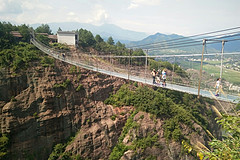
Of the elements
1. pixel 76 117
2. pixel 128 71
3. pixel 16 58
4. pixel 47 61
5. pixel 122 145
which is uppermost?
pixel 16 58

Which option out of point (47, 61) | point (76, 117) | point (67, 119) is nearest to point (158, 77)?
point (76, 117)

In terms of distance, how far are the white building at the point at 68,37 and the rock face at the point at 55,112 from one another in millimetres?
5896

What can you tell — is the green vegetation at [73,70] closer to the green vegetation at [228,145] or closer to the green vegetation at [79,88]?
the green vegetation at [79,88]

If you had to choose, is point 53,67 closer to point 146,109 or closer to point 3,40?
point 3,40

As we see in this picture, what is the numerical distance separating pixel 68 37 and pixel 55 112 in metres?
10.2

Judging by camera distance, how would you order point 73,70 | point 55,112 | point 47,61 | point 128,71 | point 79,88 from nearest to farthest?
point 128,71 → point 55,112 → point 47,61 → point 79,88 → point 73,70

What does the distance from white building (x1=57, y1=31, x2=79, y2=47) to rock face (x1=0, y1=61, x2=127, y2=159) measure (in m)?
5.90

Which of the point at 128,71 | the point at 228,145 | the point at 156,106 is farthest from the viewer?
the point at 156,106

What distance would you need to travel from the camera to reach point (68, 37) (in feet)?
60.6

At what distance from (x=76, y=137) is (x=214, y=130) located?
14605mm

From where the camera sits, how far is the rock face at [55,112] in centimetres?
984

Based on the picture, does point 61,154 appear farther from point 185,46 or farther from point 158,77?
point 185,46

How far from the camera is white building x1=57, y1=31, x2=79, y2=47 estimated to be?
18266 mm

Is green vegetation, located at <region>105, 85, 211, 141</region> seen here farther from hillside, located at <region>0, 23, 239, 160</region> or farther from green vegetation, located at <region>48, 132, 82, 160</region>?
green vegetation, located at <region>48, 132, 82, 160</region>
